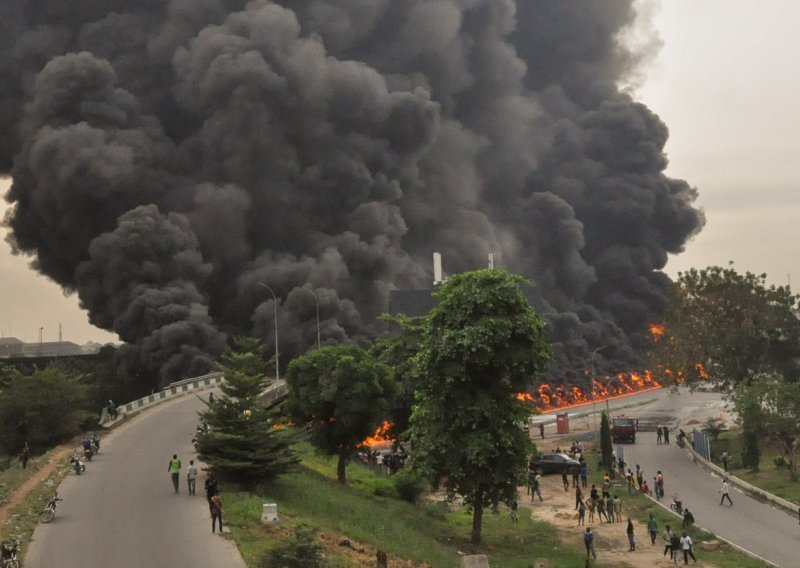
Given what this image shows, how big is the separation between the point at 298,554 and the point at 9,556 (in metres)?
6.99

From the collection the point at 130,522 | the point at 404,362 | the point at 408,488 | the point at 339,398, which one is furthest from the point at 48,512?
the point at 404,362

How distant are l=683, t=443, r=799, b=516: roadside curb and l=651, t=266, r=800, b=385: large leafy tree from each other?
27.5 ft

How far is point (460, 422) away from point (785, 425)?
2171 cm

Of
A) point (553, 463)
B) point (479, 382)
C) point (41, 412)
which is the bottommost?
point (553, 463)

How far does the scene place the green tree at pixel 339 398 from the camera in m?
39.3

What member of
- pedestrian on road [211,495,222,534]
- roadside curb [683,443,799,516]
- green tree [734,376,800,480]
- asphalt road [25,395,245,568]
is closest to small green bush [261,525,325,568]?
asphalt road [25,395,245,568]

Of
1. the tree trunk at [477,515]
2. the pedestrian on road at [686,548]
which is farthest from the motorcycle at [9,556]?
the pedestrian on road at [686,548]

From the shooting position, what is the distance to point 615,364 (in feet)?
387

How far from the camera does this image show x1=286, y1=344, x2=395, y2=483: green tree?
3928cm

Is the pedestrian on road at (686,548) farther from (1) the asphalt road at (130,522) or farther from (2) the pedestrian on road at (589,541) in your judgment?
(1) the asphalt road at (130,522)

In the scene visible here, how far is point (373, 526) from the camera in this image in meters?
31.4

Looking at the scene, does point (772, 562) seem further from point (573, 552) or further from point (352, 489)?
point (352, 489)

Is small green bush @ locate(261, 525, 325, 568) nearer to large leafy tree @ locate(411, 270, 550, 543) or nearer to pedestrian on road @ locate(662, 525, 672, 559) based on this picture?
large leafy tree @ locate(411, 270, 550, 543)

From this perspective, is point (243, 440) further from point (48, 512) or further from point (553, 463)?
point (553, 463)
